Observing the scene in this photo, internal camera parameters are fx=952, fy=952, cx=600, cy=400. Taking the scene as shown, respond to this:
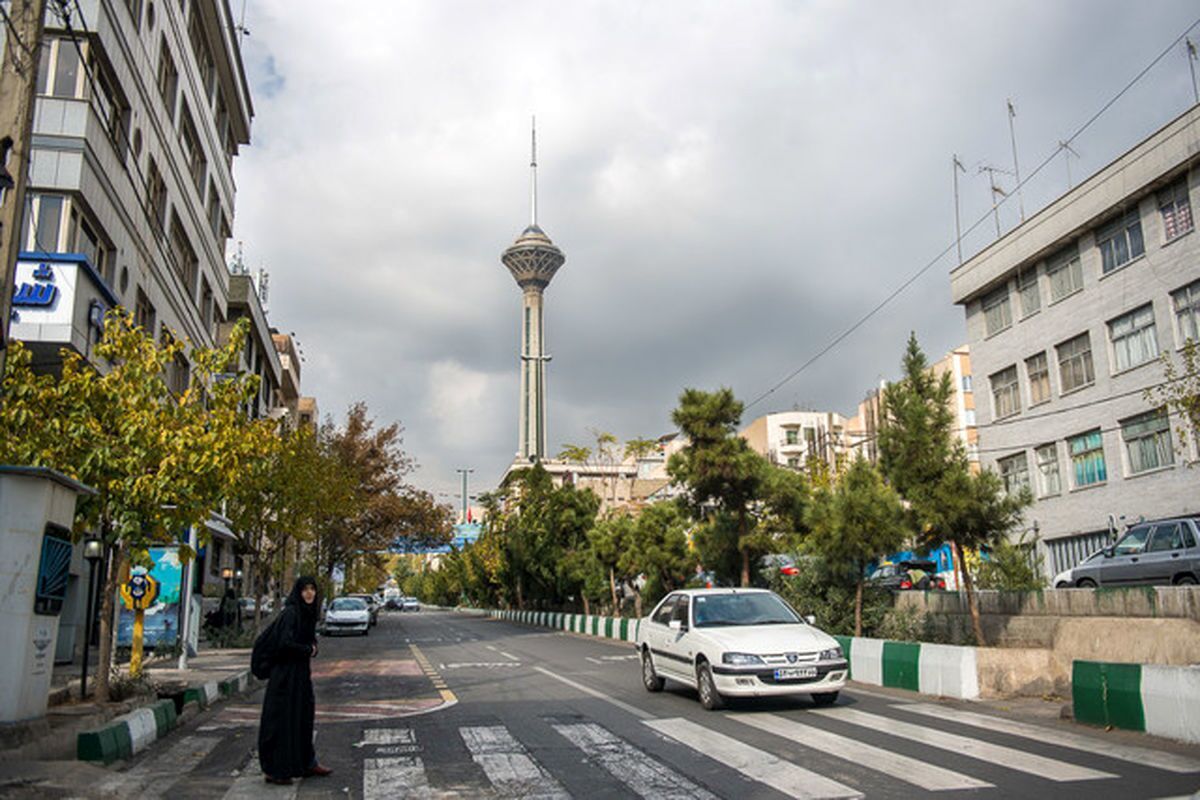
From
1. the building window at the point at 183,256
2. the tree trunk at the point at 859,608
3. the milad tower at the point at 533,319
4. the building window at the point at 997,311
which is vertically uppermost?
the milad tower at the point at 533,319

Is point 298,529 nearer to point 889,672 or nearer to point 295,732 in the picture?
point 889,672

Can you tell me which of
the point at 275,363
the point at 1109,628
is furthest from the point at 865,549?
the point at 275,363

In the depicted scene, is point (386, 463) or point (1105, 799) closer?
point (1105, 799)

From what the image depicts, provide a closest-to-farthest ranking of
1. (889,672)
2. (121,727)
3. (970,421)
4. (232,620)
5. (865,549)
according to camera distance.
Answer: (121,727) → (889,672) → (865,549) → (232,620) → (970,421)

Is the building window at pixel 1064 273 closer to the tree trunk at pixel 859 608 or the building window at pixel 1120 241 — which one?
the building window at pixel 1120 241

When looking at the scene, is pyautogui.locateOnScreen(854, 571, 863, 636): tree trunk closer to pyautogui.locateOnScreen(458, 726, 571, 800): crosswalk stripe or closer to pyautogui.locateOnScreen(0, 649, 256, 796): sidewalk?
pyautogui.locateOnScreen(458, 726, 571, 800): crosswalk stripe

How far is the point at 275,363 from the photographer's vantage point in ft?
195

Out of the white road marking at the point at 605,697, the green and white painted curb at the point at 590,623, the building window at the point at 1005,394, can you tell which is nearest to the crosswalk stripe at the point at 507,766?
the white road marking at the point at 605,697

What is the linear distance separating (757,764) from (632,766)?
1053 mm

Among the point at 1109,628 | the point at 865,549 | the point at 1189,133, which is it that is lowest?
the point at 1109,628

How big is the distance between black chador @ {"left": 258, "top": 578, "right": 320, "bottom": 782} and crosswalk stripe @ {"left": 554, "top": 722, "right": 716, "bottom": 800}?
8.25ft

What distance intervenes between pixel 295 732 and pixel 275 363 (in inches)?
2162

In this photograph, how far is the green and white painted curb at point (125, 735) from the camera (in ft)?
28.0

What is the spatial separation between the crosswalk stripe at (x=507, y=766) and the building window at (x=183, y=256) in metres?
24.0
